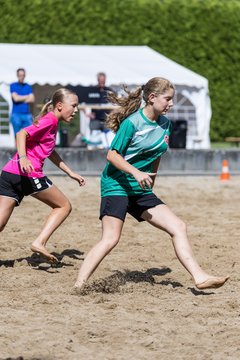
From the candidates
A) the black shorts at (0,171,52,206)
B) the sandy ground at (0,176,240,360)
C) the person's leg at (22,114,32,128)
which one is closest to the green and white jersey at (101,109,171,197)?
the sandy ground at (0,176,240,360)

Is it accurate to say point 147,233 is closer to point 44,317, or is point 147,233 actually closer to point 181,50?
point 44,317

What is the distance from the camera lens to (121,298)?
22.6 feet

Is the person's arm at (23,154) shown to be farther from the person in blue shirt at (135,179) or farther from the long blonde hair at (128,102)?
the long blonde hair at (128,102)

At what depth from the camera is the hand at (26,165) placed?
7461mm

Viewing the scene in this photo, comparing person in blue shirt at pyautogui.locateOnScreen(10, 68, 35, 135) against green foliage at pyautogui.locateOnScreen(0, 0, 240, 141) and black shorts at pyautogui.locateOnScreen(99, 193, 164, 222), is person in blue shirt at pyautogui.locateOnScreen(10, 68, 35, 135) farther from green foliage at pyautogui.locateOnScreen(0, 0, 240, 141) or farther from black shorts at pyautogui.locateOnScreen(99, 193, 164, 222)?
black shorts at pyautogui.locateOnScreen(99, 193, 164, 222)

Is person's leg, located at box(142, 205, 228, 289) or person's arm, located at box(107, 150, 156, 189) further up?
person's arm, located at box(107, 150, 156, 189)

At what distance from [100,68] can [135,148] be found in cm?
1494

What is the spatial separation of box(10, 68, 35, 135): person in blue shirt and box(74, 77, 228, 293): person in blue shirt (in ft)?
37.1

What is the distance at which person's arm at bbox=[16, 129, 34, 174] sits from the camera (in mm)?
7480

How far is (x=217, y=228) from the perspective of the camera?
1061 centimetres

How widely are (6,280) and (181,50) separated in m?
19.9

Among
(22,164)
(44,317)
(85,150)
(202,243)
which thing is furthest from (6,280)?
(85,150)

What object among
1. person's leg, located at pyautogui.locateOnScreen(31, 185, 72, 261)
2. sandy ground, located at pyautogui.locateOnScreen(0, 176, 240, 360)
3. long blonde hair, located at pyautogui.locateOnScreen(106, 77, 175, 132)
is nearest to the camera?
sandy ground, located at pyautogui.locateOnScreen(0, 176, 240, 360)

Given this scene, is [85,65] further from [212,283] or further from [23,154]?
[212,283]
